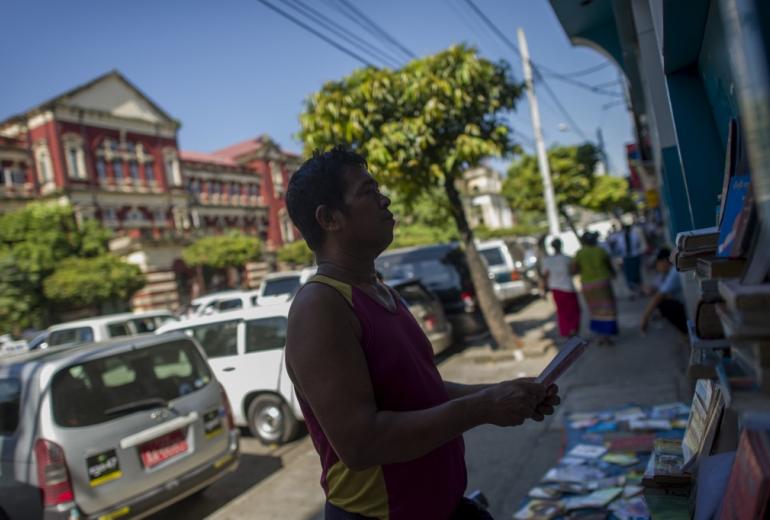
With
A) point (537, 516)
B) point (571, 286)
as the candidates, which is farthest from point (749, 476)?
point (571, 286)

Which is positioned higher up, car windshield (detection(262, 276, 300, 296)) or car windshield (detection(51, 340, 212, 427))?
car windshield (detection(262, 276, 300, 296))

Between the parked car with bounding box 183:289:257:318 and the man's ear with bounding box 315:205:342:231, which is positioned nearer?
the man's ear with bounding box 315:205:342:231

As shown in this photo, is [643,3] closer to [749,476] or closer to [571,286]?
[749,476]

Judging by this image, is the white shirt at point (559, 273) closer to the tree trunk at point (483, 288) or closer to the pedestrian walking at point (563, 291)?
the pedestrian walking at point (563, 291)

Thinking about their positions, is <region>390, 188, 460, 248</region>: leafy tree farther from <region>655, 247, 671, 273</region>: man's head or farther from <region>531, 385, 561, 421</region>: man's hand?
<region>531, 385, 561, 421</region>: man's hand

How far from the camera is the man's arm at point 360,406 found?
57.9 inches

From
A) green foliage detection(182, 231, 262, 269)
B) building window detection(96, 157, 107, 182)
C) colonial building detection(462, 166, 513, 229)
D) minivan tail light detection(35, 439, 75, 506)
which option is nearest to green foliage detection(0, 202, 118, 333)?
building window detection(96, 157, 107, 182)

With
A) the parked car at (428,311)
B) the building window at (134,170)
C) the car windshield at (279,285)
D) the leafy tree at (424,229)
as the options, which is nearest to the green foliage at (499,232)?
the leafy tree at (424,229)

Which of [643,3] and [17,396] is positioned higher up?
[643,3]

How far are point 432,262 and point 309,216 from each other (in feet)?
31.9

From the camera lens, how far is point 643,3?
3.41 metres

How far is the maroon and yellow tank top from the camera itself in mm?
1625

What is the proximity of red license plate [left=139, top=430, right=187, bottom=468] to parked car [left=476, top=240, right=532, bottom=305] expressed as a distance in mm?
10305

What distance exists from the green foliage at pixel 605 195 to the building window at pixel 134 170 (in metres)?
27.2
